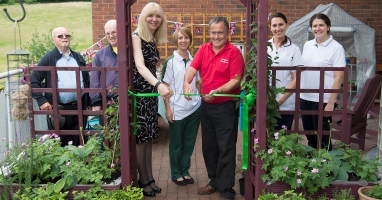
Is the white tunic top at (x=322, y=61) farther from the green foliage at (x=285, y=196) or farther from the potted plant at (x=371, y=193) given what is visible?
the green foliage at (x=285, y=196)

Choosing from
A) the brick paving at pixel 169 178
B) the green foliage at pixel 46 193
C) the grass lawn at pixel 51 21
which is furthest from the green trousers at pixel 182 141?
the grass lawn at pixel 51 21

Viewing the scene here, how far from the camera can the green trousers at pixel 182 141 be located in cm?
462

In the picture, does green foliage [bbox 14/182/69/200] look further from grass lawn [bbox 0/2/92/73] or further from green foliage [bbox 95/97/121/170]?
grass lawn [bbox 0/2/92/73]

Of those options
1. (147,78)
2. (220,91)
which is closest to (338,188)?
(220,91)

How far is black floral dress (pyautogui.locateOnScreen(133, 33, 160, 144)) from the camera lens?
404cm

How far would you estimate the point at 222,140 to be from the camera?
4102mm

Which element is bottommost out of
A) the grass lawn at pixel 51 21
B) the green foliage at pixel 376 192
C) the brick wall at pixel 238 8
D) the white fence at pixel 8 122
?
the green foliage at pixel 376 192

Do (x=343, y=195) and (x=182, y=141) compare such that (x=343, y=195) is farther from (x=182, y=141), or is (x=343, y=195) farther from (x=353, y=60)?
(x=353, y=60)

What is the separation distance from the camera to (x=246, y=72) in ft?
13.1

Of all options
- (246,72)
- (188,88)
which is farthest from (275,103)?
(188,88)

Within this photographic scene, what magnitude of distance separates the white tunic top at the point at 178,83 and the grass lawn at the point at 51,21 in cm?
1693

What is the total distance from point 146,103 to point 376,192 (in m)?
2.06

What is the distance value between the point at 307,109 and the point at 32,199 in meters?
2.71

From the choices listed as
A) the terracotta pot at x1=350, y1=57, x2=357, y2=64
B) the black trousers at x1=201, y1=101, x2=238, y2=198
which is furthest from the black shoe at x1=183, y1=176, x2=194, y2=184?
the terracotta pot at x1=350, y1=57, x2=357, y2=64
